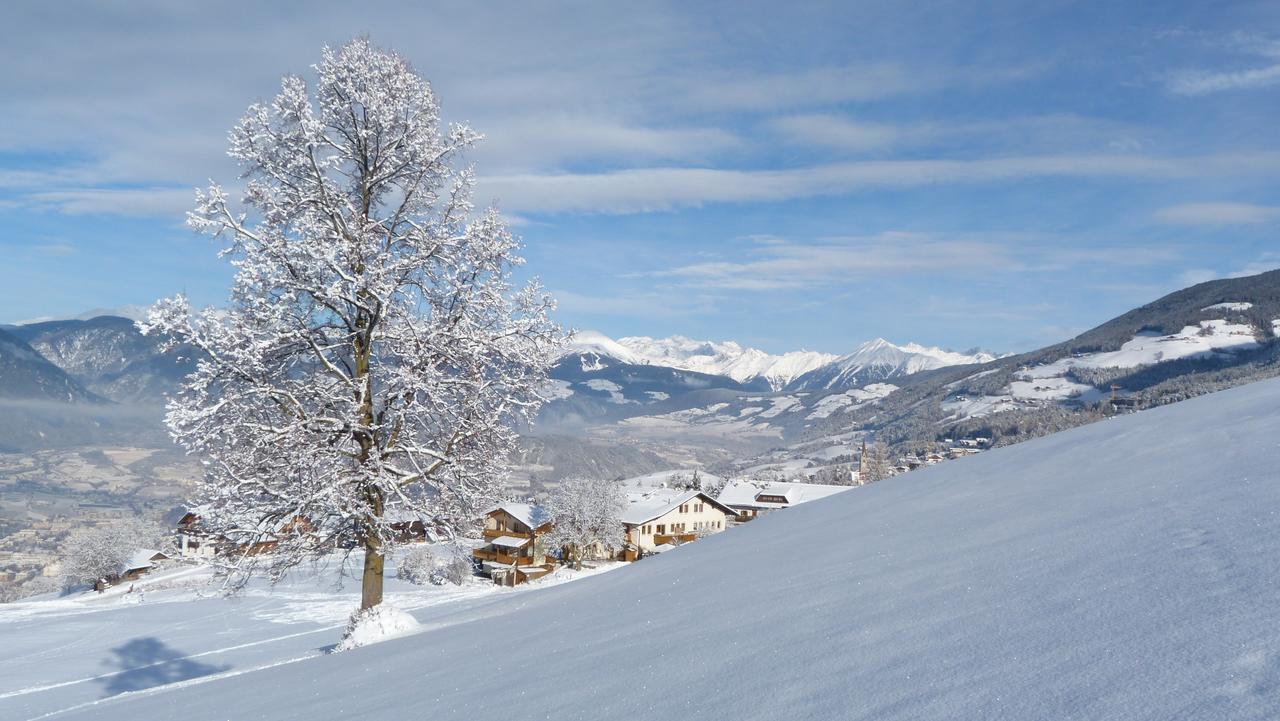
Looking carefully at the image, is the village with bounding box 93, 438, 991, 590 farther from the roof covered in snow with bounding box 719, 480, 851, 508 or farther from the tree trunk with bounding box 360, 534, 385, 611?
the tree trunk with bounding box 360, 534, 385, 611

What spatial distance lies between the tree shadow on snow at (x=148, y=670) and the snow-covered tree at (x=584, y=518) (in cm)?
4297

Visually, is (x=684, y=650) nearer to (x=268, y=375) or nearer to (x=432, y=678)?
(x=432, y=678)

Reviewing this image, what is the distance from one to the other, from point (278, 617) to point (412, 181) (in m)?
31.0

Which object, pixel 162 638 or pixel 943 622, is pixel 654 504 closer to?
pixel 162 638

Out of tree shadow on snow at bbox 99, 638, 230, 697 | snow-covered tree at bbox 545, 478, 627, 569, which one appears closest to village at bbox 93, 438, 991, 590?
snow-covered tree at bbox 545, 478, 627, 569

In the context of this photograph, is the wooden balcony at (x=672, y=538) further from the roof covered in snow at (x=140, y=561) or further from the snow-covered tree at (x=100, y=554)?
the snow-covered tree at (x=100, y=554)

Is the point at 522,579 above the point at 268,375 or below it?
below

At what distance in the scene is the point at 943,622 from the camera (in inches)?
168

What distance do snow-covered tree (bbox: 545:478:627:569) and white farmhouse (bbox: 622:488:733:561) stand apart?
607cm

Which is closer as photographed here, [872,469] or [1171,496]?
[1171,496]

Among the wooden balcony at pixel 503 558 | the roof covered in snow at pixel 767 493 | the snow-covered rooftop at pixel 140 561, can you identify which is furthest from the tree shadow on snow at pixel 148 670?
the roof covered in snow at pixel 767 493

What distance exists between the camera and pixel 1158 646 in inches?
124

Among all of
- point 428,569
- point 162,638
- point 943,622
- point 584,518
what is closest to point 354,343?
point 943,622

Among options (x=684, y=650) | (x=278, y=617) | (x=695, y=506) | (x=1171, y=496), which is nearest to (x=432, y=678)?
(x=684, y=650)
